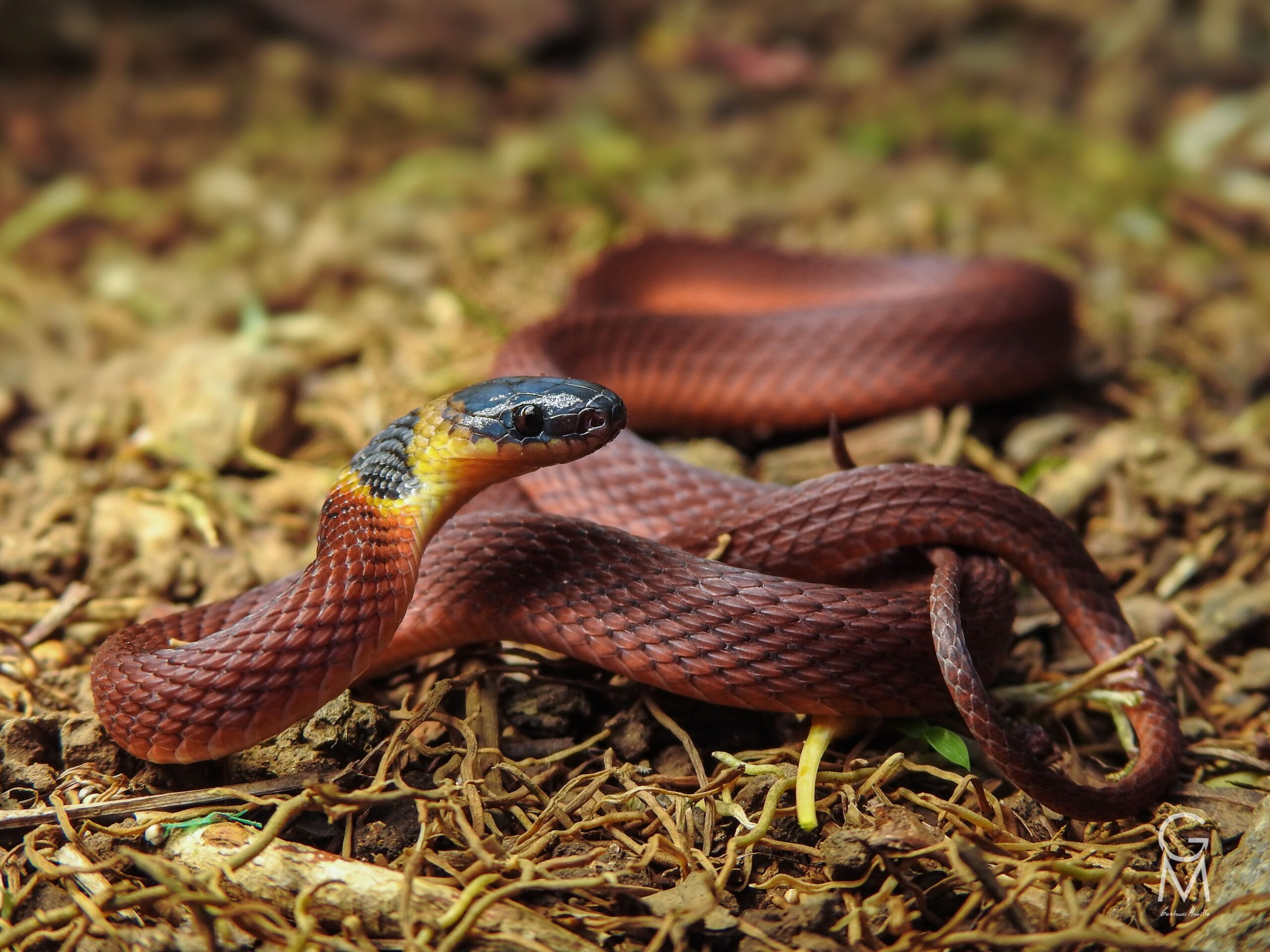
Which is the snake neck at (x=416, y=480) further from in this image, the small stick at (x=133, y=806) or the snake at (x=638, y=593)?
the small stick at (x=133, y=806)

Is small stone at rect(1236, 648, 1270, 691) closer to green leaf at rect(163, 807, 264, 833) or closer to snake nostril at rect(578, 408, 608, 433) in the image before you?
snake nostril at rect(578, 408, 608, 433)

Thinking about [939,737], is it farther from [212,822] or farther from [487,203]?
[487,203]

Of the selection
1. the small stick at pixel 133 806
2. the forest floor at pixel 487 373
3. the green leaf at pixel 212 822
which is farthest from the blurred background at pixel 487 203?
the green leaf at pixel 212 822

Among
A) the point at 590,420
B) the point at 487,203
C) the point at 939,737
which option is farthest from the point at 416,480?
the point at 487,203

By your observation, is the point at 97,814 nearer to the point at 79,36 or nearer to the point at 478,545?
the point at 478,545

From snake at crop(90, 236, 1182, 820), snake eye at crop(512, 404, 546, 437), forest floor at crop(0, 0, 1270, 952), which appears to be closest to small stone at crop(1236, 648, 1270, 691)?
forest floor at crop(0, 0, 1270, 952)
